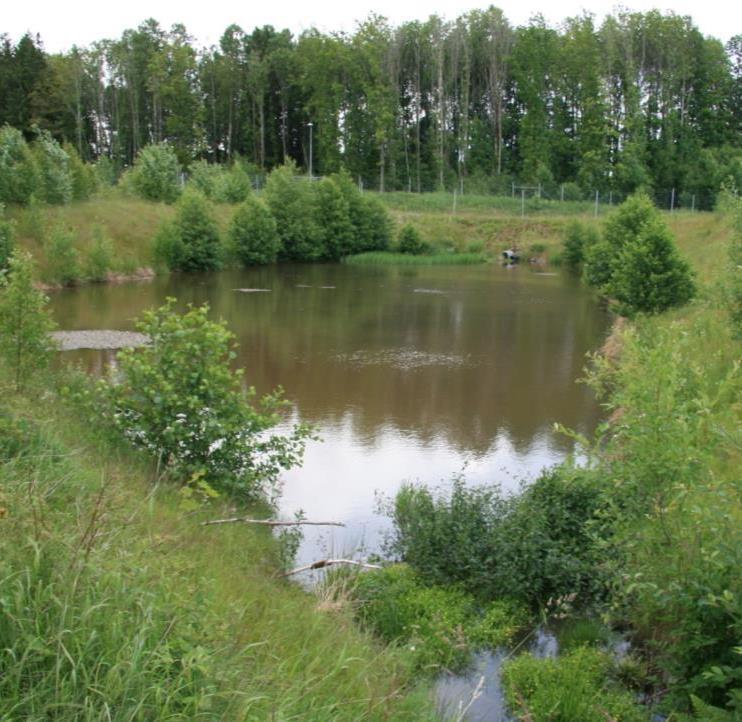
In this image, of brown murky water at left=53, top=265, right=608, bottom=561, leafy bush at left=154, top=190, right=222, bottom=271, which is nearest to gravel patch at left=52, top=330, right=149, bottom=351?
brown murky water at left=53, top=265, right=608, bottom=561

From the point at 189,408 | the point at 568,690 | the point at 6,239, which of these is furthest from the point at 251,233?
the point at 568,690

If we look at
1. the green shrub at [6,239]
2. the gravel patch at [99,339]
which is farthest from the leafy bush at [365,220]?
the gravel patch at [99,339]

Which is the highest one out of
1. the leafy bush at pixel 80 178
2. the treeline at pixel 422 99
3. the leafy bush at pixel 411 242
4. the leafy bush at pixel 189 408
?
the treeline at pixel 422 99

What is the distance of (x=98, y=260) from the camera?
123ft

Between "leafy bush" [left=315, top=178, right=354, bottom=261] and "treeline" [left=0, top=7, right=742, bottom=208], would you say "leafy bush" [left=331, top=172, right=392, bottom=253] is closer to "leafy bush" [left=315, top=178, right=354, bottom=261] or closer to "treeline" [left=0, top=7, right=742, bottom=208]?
"leafy bush" [left=315, top=178, right=354, bottom=261]

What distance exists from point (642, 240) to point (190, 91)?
5593 cm

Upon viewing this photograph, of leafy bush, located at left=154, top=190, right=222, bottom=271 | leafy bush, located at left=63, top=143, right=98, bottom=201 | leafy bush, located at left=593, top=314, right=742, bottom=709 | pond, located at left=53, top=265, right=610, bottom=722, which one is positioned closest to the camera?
leafy bush, located at left=593, top=314, right=742, bottom=709

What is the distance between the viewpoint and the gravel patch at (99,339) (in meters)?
22.1

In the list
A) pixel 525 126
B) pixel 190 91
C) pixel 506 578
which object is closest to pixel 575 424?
pixel 506 578

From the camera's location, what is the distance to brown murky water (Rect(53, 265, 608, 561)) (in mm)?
12703

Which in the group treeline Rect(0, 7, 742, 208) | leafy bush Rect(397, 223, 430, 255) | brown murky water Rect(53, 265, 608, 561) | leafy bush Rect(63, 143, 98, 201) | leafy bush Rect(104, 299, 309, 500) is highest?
treeline Rect(0, 7, 742, 208)

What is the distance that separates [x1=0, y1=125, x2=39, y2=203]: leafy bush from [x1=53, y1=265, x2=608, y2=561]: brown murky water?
738cm

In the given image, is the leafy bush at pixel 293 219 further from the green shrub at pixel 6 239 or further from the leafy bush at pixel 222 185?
the green shrub at pixel 6 239

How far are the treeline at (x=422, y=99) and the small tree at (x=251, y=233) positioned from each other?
21.9 m
